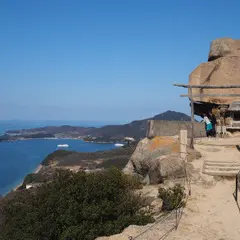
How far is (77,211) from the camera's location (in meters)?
8.37

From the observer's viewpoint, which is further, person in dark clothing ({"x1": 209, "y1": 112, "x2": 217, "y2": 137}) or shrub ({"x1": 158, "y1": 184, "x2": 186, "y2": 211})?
person in dark clothing ({"x1": 209, "y1": 112, "x2": 217, "y2": 137})

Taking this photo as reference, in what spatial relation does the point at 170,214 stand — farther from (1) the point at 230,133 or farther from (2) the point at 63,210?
(1) the point at 230,133

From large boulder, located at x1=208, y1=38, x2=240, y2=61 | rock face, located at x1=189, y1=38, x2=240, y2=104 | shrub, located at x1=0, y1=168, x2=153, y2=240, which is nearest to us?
shrub, located at x1=0, y1=168, x2=153, y2=240

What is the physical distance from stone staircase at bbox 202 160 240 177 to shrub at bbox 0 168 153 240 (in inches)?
135

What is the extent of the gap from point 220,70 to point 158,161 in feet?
42.7

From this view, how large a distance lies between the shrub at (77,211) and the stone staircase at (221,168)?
11.3 ft

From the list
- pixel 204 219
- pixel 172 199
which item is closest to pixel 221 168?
pixel 172 199

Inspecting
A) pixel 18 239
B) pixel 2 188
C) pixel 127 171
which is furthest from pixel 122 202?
pixel 2 188

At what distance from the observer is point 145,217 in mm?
8500

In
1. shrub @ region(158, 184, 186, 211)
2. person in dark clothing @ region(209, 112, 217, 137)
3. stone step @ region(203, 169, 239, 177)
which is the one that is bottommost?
shrub @ region(158, 184, 186, 211)

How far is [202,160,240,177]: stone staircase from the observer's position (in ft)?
38.4

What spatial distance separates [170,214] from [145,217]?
27.0 inches

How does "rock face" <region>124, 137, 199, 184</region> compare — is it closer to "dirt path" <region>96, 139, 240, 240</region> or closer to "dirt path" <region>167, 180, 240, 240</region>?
"dirt path" <region>96, 139, 240, 240</region>

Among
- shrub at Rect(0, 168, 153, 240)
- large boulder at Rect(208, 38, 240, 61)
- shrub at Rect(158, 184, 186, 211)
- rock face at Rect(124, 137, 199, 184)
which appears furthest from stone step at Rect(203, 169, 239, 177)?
large boulder at Rect(208, 38, 240, 61)
